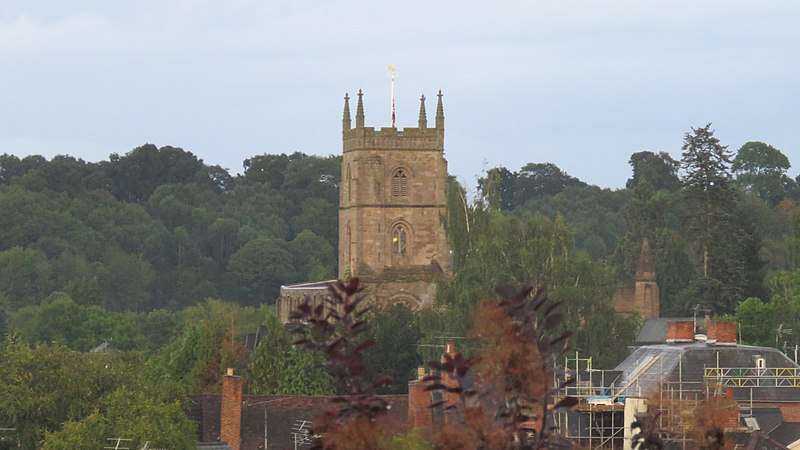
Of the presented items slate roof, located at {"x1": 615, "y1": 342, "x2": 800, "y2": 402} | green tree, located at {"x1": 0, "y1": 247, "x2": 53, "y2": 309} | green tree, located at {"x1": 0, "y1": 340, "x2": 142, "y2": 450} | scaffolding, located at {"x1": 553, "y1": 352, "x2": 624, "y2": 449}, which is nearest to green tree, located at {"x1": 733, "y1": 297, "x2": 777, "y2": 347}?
slate roof, located at {"x1": 615, "y1": 342, "x2": 800, "y2": 402}

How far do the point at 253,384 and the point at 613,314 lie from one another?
1403 cm

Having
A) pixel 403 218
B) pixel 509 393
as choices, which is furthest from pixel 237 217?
pixel 509 393

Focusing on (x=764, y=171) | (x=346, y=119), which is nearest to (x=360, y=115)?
(x=346, y=119)

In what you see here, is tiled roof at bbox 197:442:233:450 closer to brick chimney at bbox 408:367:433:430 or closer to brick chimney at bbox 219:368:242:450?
brick chimney at bbox 219:368:242:450

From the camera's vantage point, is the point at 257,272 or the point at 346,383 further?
the point at 257,272

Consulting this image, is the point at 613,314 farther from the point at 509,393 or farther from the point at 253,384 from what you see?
the point at 509,393

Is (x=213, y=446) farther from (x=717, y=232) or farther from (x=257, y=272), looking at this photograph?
(x=257, y=272)

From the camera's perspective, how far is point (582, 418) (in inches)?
2183

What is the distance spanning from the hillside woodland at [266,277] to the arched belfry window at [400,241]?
7074mm

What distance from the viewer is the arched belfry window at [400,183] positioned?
371 ft

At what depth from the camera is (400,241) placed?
113 meters

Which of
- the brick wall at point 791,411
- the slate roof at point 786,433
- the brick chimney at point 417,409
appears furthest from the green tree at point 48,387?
the brick wall at point 791,411

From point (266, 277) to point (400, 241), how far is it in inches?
2705

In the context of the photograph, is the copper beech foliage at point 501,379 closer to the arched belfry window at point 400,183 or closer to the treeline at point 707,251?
the treeline at point 707,251
